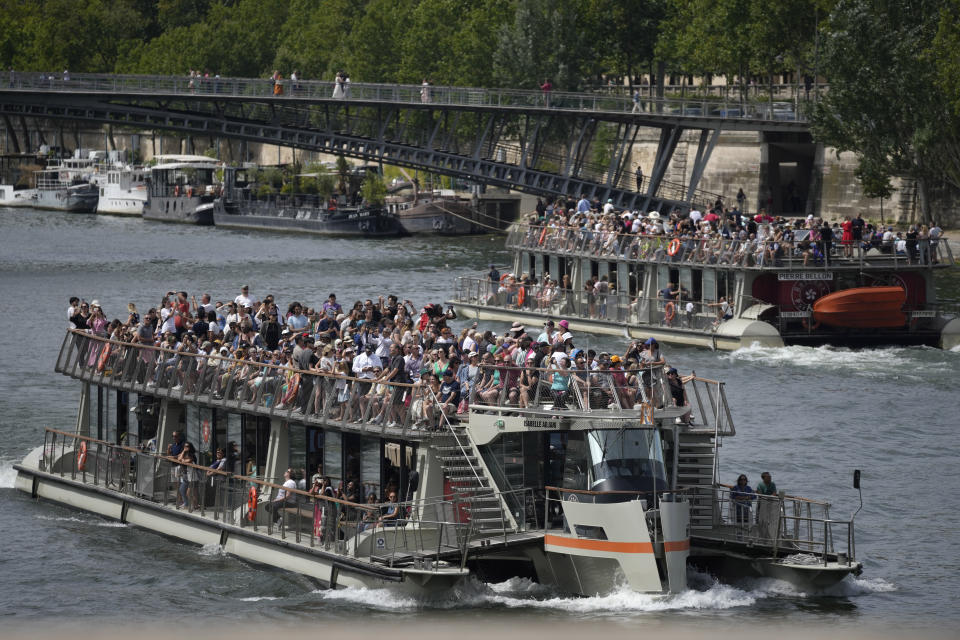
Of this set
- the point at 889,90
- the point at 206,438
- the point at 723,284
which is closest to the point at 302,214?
the point at 889,90

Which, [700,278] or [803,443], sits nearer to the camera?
[803,443]

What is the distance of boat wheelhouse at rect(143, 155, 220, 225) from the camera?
131 metres

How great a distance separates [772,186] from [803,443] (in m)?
59.6

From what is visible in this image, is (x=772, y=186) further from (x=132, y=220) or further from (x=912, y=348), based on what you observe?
(x=132, y=220)

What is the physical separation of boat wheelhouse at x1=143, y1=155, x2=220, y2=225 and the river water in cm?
5142

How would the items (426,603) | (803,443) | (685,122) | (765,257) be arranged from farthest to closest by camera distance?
(685,122) < (765,257) < (803,443) < (426,603)

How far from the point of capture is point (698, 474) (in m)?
27.3

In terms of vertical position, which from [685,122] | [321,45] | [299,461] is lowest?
[299,461]

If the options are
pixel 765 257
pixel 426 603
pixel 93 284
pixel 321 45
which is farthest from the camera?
pixel 321 45

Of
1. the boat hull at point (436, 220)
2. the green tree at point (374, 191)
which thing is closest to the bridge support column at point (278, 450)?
the boat hull at point (436, 220)

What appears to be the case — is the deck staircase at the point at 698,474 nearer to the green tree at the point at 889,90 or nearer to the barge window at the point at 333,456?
the barge window at the point at 333,456

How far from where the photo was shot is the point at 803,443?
42750 mm

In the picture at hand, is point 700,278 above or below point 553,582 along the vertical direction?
above

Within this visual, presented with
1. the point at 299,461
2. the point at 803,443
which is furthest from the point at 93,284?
the point at 299,461
